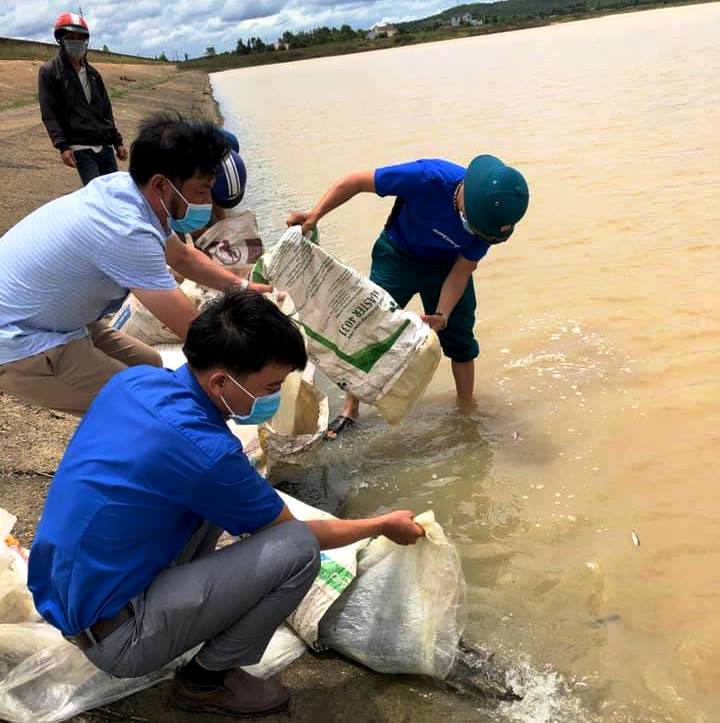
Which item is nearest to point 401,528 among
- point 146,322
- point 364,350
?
point 364,350

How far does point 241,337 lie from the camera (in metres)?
1.72

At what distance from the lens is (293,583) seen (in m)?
1.88

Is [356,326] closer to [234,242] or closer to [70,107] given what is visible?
[234,242]

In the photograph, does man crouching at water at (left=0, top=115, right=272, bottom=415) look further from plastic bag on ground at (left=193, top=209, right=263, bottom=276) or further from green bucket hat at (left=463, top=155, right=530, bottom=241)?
plastic bag on ground at (left=193, top=209, right=263, bottom=276)

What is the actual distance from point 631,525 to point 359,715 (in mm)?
1420

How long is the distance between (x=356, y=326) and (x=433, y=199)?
2.31 feet

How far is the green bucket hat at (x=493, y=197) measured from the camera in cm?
291

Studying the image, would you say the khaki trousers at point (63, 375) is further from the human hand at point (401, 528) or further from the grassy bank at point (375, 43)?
the grassy bank at point (375, 43)

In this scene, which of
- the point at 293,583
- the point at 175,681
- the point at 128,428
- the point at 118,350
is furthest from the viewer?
the point at 118,350

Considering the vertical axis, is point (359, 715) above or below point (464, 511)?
above

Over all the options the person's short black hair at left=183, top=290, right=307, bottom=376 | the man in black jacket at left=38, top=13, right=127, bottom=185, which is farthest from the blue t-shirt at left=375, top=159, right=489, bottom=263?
the man in black jacket at left=38, top=13, right=127, bottom=185

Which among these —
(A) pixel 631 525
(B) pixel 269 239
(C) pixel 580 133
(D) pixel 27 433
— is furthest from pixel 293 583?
(C) pixel 580 133

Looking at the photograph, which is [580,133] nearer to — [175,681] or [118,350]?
[118,350]

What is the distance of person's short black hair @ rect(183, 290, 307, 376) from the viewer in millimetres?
1727
